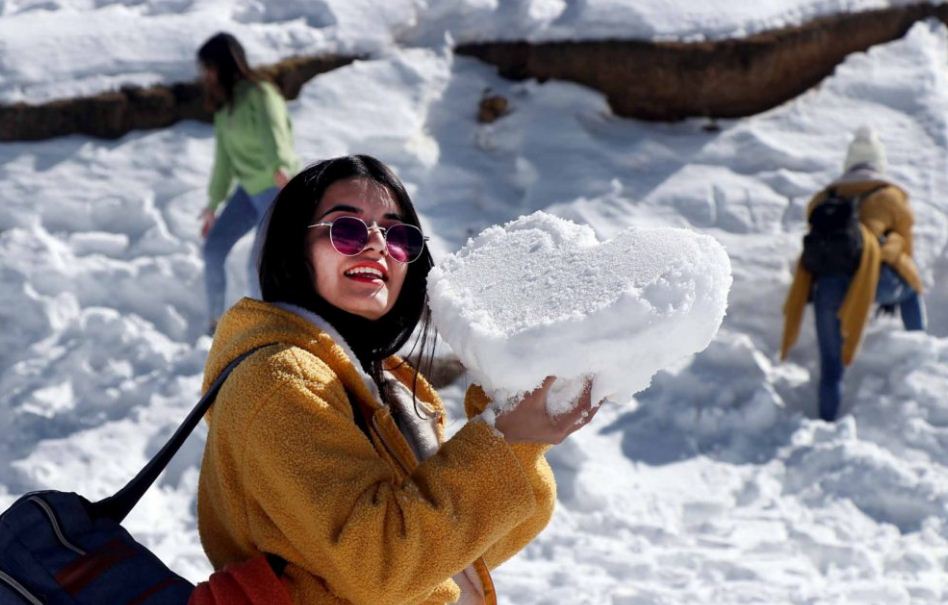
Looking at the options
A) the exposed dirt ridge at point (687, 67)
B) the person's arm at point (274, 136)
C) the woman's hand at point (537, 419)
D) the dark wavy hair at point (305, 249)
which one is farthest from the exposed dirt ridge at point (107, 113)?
the woman's hand at point (537, 419)

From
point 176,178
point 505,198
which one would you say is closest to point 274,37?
point 176,178

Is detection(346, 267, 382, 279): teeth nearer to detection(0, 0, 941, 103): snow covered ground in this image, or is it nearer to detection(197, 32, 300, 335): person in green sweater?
detection(197, 32, 300, 335): person in green sweater

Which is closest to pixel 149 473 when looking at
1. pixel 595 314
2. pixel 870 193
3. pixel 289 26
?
pixel 595 314

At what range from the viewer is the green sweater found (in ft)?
19.5

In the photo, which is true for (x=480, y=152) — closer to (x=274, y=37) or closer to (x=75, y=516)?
(x=274, y=37)

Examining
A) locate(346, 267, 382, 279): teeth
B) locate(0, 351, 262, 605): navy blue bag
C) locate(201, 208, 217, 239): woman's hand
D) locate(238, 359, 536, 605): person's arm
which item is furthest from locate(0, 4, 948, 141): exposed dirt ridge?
locate(238, 359, 536, 605): person's arm

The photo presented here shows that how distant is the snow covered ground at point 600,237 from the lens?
4859 mm

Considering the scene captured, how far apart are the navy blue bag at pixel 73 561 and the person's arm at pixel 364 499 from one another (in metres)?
0.17

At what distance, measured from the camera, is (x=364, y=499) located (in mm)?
1712

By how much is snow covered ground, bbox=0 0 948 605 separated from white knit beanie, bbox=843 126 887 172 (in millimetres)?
644

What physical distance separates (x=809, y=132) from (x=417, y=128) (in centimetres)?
258

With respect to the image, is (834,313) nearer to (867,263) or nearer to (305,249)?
(867,263)

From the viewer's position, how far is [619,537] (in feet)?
16.3

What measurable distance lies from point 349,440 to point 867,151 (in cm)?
549
